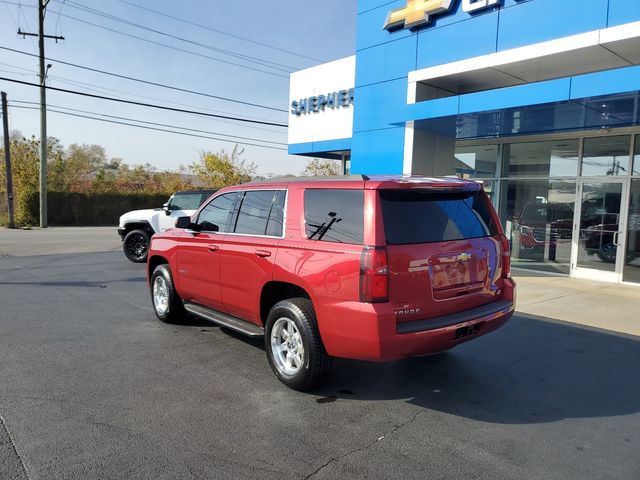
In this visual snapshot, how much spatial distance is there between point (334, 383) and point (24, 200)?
29.4 meters

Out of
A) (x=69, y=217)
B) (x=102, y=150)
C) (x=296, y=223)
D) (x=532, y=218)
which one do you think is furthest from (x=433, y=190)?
(x=102, y=150)

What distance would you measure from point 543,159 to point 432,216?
8939 millimetres

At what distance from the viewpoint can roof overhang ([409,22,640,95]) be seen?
26.6ft

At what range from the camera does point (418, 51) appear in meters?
10.9

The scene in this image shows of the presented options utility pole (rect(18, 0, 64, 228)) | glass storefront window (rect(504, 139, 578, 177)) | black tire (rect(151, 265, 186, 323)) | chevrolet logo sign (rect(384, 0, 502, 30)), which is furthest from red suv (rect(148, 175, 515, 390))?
utility pole (rect(18, 0, 64, 228))

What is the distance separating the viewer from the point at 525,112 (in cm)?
895

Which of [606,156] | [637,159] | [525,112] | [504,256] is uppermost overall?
[525,112]

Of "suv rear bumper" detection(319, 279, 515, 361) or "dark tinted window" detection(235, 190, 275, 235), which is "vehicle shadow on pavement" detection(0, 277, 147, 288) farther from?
"suv rear bumper" detection(319, 279, 515, 361)

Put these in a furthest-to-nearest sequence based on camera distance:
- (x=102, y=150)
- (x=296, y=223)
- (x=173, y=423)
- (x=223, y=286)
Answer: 1. (x=102, y=150)
2. (x=223, y=286)
3. (x=296, y=223)
4. (x=173, y=423)

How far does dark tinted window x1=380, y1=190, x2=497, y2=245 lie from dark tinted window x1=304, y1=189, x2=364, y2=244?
0.70 ft

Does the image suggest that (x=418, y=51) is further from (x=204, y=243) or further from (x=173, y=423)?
(x=173, y=423)

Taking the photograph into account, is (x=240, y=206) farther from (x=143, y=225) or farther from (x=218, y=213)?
(x=143, y=225)

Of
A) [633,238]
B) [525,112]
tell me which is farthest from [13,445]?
[633,238]

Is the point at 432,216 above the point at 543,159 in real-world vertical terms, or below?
below
